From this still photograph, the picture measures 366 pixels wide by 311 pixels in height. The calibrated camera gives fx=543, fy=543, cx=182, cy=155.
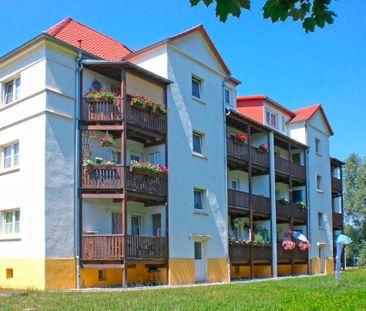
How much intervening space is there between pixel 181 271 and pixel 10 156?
9.16 metres

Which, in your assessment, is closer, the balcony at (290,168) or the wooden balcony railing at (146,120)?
the wooden balcony railing at (146,120)

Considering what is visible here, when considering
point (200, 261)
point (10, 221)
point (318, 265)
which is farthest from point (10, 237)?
point (318, 265)

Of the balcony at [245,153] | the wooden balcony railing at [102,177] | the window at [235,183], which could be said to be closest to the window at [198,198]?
the balcony at [245,153]

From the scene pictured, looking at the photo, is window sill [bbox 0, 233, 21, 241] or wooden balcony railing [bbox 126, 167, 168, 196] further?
wooden balcony railing [bbox 126, 167, 168, 196]

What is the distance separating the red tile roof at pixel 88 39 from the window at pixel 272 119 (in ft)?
42.8

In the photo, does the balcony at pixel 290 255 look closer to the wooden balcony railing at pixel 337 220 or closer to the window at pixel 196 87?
the wooden balcony railing at pixel 337 220

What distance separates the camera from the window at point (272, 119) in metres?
38.1

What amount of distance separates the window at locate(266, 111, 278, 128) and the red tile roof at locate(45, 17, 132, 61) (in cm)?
1304

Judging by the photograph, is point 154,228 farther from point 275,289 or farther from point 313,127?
point 313,127

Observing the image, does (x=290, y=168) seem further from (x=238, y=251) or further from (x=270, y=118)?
(x=238, y=251)

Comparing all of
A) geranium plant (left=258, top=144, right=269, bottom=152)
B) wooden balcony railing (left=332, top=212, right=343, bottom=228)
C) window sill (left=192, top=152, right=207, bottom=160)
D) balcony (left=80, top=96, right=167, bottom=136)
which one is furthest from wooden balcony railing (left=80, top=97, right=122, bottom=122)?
wooden balcony railing (left=332, top=212, right=343, bottom=228)

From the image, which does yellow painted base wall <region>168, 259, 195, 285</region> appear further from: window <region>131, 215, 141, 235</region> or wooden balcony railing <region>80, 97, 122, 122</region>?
wooden balcony railing <region>80, 97, 122, 122</region>

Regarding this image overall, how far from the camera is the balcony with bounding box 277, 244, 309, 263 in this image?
33656mm

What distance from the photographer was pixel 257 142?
3519 cm
